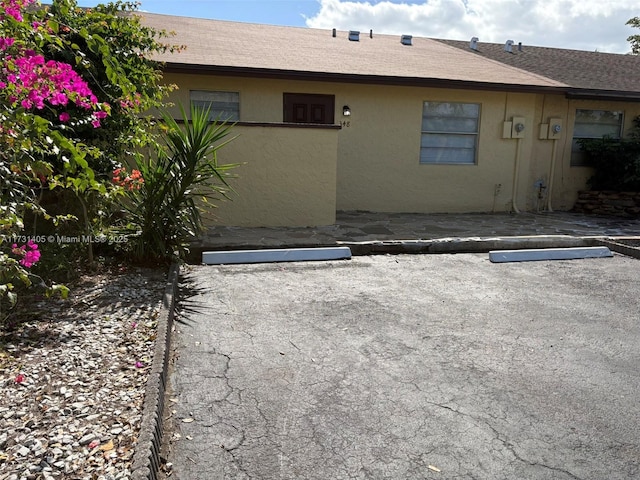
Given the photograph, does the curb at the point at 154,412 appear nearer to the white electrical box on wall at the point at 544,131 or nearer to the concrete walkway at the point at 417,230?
the concrete walkway at the point at 417,230

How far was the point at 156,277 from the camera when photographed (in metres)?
5.01

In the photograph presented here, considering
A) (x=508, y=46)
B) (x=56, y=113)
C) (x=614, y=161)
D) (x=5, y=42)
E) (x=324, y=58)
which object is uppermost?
(x=508, y=46)

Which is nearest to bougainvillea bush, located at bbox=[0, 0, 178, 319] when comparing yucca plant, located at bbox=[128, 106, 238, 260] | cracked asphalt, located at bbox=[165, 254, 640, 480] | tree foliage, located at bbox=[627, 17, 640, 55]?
yucca plant, located at bbox=[128, 106, 238, 260]

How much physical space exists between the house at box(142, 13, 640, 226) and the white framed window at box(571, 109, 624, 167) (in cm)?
3

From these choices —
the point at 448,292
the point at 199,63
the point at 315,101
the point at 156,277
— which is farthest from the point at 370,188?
the point at 156,277

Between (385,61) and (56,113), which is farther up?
(385,61)

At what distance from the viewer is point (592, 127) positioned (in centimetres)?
1140

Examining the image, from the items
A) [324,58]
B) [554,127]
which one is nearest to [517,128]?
[554,127]

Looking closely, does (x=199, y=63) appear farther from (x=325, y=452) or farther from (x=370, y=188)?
(x=325, y=452)

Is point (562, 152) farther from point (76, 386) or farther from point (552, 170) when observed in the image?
point (76, 386)

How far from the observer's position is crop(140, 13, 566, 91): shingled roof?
8883mm

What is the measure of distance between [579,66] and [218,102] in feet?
30.6

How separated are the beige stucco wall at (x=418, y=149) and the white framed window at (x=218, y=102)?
0.37 feet

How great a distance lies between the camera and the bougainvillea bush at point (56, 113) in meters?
2.79
